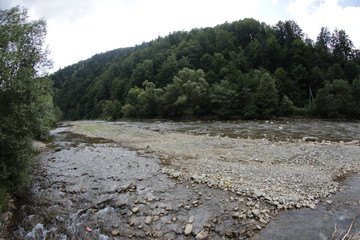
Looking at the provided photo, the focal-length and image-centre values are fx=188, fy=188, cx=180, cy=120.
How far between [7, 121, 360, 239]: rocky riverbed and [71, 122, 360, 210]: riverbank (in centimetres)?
5

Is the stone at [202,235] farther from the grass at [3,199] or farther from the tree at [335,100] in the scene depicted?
the tree at [335,100]

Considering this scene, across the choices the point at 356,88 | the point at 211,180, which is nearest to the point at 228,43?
the point at 356,88

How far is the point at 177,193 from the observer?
27.7ft

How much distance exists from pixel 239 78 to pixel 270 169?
2256 inches

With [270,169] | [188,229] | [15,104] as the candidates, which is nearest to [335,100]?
[270,169]

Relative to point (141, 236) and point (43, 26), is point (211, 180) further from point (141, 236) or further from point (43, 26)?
point (43, 26)

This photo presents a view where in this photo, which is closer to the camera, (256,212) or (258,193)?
(256,212)

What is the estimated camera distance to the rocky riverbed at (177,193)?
6398 millimetres

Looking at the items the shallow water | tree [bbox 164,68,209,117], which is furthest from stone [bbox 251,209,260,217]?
tree [bbox 164,68,209,117]

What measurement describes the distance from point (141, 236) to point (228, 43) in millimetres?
106691

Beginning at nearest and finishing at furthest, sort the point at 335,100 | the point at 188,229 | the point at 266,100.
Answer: the point at 188,229, the point at 335,100, the point at 266,100

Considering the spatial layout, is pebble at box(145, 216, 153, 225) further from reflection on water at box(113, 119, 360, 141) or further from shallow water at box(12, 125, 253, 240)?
reflection on water at box(113, 119, 360, 141)

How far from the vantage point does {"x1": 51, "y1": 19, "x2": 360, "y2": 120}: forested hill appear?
48562mm

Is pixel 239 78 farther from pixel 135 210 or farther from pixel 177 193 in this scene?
pixel 135 210
